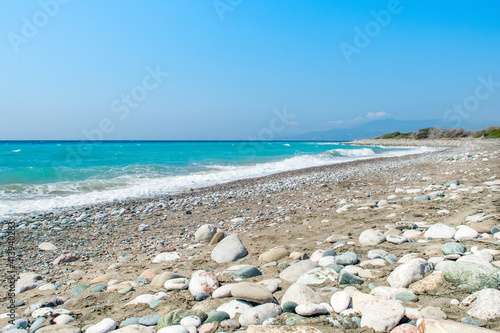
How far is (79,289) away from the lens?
3.30m

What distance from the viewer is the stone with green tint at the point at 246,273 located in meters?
3.11

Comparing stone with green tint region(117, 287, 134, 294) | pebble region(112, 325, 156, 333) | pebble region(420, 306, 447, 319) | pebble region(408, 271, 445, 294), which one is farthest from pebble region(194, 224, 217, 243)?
pebble region(420, 306, 447, 319)

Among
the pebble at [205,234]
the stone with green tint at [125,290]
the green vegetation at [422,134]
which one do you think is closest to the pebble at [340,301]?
the stone with green tint at [125,290]

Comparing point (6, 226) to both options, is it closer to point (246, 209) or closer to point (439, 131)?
point (246, 209)

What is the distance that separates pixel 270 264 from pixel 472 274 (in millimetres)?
1899

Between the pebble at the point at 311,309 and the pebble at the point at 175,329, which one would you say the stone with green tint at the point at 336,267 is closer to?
the pebble at the point at 311,309

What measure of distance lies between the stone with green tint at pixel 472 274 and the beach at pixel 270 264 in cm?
1

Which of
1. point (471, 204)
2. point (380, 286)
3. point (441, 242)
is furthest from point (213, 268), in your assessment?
point (471, 204)

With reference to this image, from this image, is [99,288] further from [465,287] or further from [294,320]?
[465,287]

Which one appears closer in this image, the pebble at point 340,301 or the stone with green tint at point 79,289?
the pebble at point 340,301

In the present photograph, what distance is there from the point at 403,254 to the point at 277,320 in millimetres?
1779

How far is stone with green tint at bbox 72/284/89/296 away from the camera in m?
3.24

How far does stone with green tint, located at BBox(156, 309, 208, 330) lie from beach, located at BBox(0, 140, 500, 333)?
0.01 metres

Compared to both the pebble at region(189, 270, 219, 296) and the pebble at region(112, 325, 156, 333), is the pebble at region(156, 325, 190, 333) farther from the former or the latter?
the pebble at region(189, 270, 219, 296)
